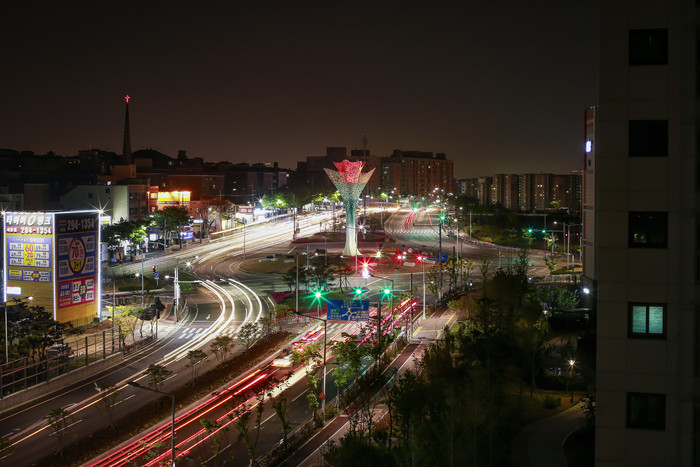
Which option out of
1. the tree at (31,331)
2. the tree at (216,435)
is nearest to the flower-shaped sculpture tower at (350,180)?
the tree at (31,331)

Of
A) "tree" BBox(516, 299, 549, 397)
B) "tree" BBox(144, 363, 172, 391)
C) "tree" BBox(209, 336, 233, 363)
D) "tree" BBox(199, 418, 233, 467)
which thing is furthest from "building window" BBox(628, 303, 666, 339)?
"tree" BBox(209, 336, 233, 363)

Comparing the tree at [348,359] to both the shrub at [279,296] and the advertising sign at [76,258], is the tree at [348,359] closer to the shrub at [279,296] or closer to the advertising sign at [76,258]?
the advertising sign at [76,258]

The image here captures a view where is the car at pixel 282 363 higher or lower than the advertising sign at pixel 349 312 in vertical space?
lower

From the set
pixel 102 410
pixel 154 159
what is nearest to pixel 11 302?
pixel 102 410

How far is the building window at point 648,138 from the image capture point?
12102 mm

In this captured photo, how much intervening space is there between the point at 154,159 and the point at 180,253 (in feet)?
252

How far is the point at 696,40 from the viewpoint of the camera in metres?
11.9

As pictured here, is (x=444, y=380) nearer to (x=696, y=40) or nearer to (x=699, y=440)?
(x=699, y=440)

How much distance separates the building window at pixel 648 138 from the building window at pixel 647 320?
298cm

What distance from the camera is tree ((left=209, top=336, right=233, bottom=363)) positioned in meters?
35.3

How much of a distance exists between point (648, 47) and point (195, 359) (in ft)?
94.5

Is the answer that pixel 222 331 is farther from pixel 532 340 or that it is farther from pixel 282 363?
pixel 532 340

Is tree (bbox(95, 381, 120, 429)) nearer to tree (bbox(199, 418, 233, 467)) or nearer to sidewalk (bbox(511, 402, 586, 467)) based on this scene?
tree (bbox(199, 418, 233, 467))

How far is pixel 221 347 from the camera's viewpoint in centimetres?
3675
